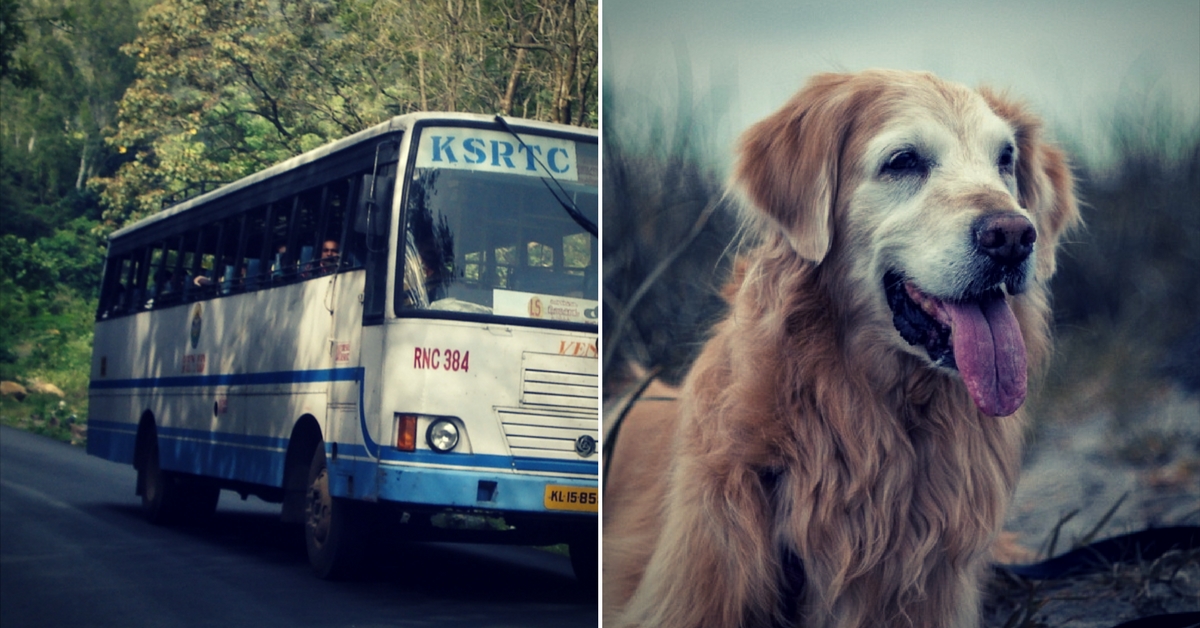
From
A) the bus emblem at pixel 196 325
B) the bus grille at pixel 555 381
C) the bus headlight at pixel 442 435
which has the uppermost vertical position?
the bus emblem at pixel 196 325

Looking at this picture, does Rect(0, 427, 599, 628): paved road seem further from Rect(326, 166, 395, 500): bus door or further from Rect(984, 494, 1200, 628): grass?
Rect(984, 494, 1200, 628): grass

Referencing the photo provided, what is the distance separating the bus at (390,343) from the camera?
5.47 meters

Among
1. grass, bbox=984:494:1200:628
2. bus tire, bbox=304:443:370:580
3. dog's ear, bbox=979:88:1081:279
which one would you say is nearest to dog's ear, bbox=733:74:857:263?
dog's ear, bbox=979:88:1081:279

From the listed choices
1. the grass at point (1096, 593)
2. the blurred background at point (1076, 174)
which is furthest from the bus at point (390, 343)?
the grass at point (1096, 593)

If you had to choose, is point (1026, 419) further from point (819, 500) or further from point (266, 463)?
point (266, 463)

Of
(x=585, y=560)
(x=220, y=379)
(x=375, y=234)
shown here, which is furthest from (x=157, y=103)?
(x=585, y=560)

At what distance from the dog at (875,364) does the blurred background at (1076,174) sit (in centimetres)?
23

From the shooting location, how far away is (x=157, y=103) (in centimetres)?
559

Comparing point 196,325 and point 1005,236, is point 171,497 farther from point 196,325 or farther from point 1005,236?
point 1005,236

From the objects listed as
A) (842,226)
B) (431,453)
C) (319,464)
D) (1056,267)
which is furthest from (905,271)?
(319,464)

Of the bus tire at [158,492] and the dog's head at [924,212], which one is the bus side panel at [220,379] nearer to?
the bus tire at [158,492]

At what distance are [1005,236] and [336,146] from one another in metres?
3.03

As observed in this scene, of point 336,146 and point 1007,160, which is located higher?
point 336,146

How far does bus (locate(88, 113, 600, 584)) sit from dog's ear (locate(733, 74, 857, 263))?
103cm
